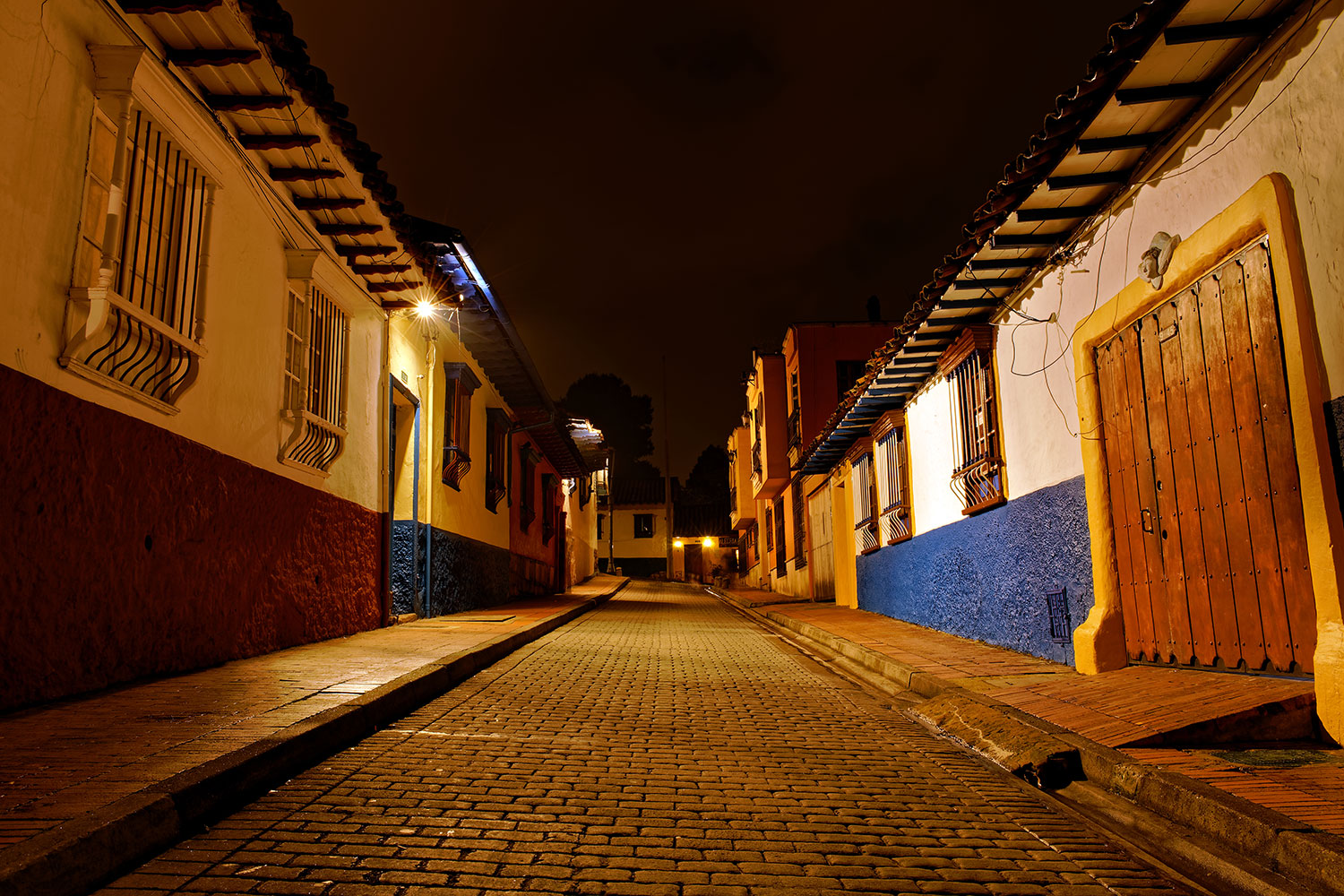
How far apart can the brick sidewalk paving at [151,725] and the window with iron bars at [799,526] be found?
1650cm

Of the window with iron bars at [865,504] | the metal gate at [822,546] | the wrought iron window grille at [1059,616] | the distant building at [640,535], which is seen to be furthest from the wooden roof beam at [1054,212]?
the distant building at [640,535]

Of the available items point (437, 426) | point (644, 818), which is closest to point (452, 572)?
point (437, 426)

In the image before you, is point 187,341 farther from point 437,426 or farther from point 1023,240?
point 437,426

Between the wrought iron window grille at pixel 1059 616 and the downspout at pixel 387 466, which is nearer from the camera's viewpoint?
the wrought iron window grille at pixel 1059 616

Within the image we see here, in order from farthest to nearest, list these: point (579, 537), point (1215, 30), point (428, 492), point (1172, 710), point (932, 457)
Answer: point (579, 537) < point (428, 492) < point (932, 457) < point (1172, 710) < point (1215, 30)

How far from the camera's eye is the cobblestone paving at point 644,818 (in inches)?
112

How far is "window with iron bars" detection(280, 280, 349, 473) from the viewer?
819 centimetres

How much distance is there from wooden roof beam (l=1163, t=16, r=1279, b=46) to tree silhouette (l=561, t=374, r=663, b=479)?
6083 centimetres

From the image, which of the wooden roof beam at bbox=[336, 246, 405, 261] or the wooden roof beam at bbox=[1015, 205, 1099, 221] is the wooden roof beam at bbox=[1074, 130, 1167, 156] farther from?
the wooden roof beam at bbox=[336, 246, 405, 261]

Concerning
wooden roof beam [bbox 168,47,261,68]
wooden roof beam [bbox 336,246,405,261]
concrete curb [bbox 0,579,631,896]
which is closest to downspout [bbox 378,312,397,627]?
wooden roof beam [bbox 336,246,405,261]

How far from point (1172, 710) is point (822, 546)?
1553cm

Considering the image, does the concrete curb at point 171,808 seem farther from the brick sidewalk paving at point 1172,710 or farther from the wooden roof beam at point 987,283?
the wooden roof beam at point 987,283

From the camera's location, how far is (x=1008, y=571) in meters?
8.80

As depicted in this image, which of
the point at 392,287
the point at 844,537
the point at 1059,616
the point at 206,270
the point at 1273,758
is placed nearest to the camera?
the point at 1273,758
